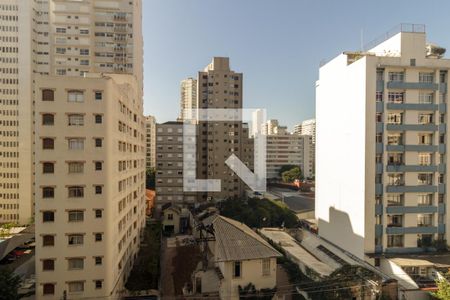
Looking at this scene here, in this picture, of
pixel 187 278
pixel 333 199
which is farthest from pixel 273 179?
pixel 187 278

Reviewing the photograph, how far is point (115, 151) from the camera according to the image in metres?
17.6

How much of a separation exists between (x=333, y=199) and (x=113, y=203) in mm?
18878

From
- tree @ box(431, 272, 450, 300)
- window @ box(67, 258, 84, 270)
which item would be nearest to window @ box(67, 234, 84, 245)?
window @ box(67, 258, 84, 270)

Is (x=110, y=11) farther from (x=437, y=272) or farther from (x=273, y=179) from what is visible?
(x=273, y=179)

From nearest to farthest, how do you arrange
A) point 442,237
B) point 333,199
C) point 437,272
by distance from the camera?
1. point 437,272
2. point 442,237
3. point 333,199

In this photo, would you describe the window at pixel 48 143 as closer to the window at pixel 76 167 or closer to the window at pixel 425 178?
the window at pixel 76 167

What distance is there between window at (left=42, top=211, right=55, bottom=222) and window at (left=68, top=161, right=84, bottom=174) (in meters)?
2.75

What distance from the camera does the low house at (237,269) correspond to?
A: 16031 millimetres

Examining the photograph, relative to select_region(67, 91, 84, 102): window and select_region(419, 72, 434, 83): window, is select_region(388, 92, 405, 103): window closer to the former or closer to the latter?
select_region(419, 72, 434, 83): window

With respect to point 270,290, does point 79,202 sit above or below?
above

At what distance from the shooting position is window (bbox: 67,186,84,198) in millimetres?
15773

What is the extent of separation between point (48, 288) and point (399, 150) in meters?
26.3

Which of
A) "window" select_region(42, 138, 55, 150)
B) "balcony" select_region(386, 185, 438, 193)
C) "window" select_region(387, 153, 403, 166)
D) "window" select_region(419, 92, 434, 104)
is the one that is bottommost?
"balcony" select_region(386, 185, 438, 193)

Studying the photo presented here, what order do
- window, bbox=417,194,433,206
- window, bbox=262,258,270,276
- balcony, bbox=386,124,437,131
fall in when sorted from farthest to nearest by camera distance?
window, bbox=417,194,433,206, balcony, bbox=386,124,437,131, window, bbox=262,258,270,276
